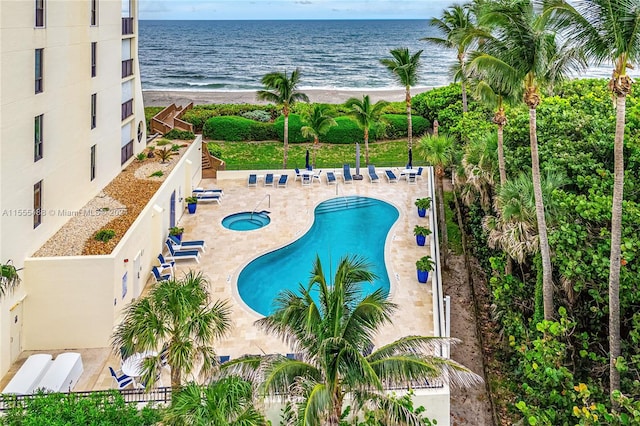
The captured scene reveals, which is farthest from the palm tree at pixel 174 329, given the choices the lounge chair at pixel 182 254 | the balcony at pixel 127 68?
the balcony at pixel 127 68

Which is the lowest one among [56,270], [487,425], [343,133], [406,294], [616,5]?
[487,425]

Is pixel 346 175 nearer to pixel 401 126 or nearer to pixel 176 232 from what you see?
pixel 176 232

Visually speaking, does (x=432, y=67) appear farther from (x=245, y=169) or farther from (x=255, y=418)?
(x=255, y=418)

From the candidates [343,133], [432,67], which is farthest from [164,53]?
[343,133]

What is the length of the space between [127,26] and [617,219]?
22.4 m

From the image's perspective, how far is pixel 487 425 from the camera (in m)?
13.4

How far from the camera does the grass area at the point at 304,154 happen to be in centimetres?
3575

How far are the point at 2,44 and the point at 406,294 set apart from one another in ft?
45.6

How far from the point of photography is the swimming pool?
18375mm

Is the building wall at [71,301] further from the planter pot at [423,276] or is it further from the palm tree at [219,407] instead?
the planter pot at [423,276]

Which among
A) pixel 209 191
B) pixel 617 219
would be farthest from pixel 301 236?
pixel 617 219

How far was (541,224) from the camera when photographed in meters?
12.8

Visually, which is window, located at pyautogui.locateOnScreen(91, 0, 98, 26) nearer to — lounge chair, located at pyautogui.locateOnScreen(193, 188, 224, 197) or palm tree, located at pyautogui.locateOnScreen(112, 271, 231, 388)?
lounge chair, located at pyautogui.locateOnScreen(193, 188, 224, 197)

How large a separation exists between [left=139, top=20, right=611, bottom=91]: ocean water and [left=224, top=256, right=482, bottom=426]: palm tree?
52971mm
